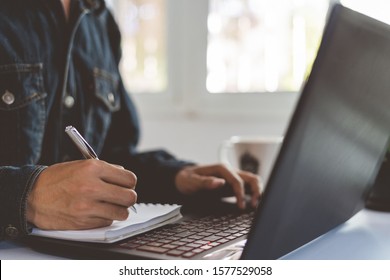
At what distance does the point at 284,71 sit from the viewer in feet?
5.00

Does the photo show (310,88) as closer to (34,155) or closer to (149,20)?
(34,155)

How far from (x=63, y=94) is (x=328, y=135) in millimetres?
595

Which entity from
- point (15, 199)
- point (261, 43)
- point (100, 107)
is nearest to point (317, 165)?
point (15, 199)

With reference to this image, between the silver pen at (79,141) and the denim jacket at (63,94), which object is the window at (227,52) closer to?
the denim jacket at (63,94)

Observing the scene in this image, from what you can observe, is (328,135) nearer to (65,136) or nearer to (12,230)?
(12,230)

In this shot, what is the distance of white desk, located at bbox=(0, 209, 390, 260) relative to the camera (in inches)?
20.9

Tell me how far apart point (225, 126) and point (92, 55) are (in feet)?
1.99

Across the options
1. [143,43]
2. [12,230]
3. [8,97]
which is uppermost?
[143,43]

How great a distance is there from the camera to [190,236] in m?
0.53

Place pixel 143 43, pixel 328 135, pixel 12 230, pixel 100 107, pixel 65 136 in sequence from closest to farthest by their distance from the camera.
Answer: pixel 328 135 → pixel 12 230 → pixel 65 136 → pixel 100 107 → pixel 143 43

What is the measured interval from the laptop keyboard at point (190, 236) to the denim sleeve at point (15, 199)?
124 millimetres

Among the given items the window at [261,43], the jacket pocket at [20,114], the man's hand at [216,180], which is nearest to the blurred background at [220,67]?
the window at [261,43]

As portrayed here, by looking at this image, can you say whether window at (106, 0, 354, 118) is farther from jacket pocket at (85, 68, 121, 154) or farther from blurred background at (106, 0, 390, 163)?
jacket pocket at (85, 68, 121, 154)
